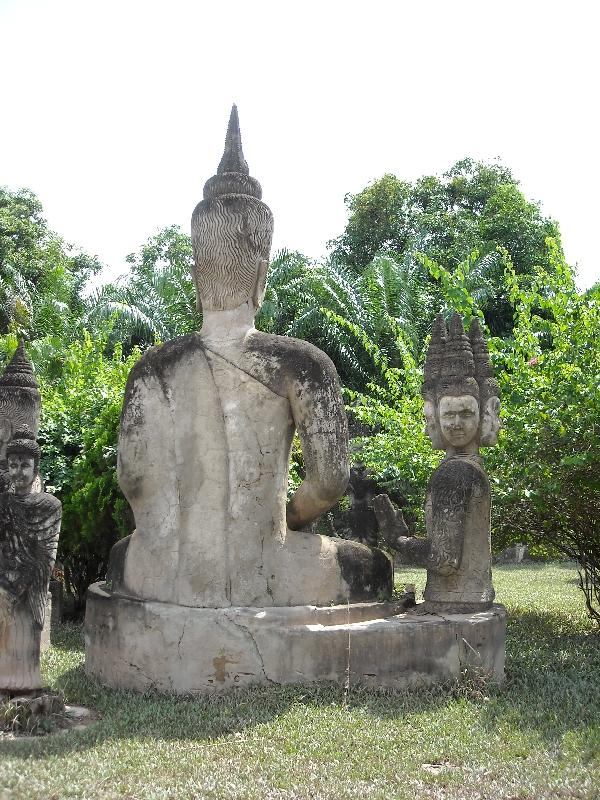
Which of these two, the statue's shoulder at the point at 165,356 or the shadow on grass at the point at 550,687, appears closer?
the shadow on grass at the point at 550,687

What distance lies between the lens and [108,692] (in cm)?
534

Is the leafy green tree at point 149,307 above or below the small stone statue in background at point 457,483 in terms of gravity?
above

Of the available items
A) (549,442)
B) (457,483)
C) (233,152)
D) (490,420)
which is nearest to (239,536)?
(457,483)

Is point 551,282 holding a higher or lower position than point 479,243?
lower

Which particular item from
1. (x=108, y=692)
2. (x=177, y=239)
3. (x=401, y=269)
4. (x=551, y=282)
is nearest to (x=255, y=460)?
(x=108, y=692)

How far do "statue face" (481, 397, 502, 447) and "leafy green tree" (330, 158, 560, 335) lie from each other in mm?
14232

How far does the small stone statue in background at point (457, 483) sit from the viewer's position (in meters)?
5.79

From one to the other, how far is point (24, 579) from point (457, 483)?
2.91 meters

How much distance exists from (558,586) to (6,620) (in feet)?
33.2

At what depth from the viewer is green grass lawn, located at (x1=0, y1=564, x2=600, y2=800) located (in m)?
3.79

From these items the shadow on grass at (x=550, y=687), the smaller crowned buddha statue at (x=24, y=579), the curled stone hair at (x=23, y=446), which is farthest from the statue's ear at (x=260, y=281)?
the shadow on grass at (x=550, y=687)

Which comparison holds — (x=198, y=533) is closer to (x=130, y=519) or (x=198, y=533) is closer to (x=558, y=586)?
(x=130, y=519)

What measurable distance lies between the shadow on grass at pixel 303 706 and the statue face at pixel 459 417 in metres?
1.69

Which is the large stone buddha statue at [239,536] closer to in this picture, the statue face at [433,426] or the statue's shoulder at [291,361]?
the statue's shoulder at [291,361]
